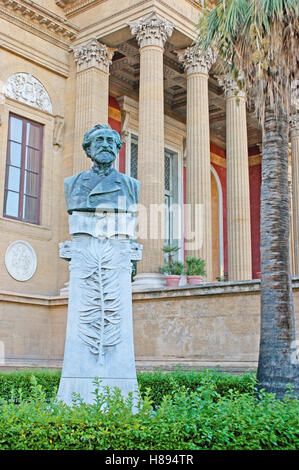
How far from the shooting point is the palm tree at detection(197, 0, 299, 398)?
9375 mm

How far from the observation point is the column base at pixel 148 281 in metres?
19.1

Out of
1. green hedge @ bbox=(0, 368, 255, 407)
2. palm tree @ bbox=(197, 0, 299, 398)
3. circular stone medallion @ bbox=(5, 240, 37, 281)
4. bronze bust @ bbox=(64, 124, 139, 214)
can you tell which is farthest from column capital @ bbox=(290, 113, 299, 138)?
bronze bust @ bbox=(64, 124, 139, 214)

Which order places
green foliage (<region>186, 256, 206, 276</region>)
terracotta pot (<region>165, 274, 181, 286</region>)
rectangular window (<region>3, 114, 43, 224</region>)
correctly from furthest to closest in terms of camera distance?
rectangular window (<region>3, 114, 43, 224</region>) < green foliage (<region>186, 256, 206, 276</region>) < terracotta pot (<region>165, 274, 181, 286</region>)

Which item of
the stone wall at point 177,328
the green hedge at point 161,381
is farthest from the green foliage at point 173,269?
the green hedge at point 161,381

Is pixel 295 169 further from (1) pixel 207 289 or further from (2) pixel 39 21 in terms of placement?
(1) pixel 207 289

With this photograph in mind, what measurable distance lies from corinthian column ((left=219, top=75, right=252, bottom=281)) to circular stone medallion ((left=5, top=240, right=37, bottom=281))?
24.0 feet

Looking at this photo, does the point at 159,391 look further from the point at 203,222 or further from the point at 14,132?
the point at 14,132

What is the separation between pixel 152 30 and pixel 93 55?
2754 millimetres

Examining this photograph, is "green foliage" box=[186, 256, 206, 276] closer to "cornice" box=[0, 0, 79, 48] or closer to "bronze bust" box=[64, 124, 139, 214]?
"cornice" box=[0, 0, 79, 48]

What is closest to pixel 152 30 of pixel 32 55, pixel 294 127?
pixel 32 55

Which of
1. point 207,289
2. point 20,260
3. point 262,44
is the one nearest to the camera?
point 262,44

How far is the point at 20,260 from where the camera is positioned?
20.8 meters

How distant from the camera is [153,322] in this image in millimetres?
17594
